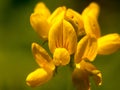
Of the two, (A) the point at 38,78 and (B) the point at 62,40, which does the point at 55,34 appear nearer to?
(B) the point at 62,40

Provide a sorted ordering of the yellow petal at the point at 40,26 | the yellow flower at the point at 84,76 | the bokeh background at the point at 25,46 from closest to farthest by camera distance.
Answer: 1. the yellow flower at the point at 84,76
2. the yellow petal at the point at 40,26
3. the bokeh background at the point at 25,46

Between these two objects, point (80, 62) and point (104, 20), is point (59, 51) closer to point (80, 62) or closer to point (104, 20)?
point (80, 62)

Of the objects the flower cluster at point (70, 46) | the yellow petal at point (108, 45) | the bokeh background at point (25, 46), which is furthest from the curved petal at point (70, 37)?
the bokeh background at point (25, 46)

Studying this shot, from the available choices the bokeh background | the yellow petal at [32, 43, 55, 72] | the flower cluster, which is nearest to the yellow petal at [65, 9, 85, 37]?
the flower cluster

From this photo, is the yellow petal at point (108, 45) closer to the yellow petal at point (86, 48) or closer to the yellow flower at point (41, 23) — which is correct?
the yellow petal at point (86, 48)

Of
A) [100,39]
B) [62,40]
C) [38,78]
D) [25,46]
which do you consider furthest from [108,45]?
[25,46]

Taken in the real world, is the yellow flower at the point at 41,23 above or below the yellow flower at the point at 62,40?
above
